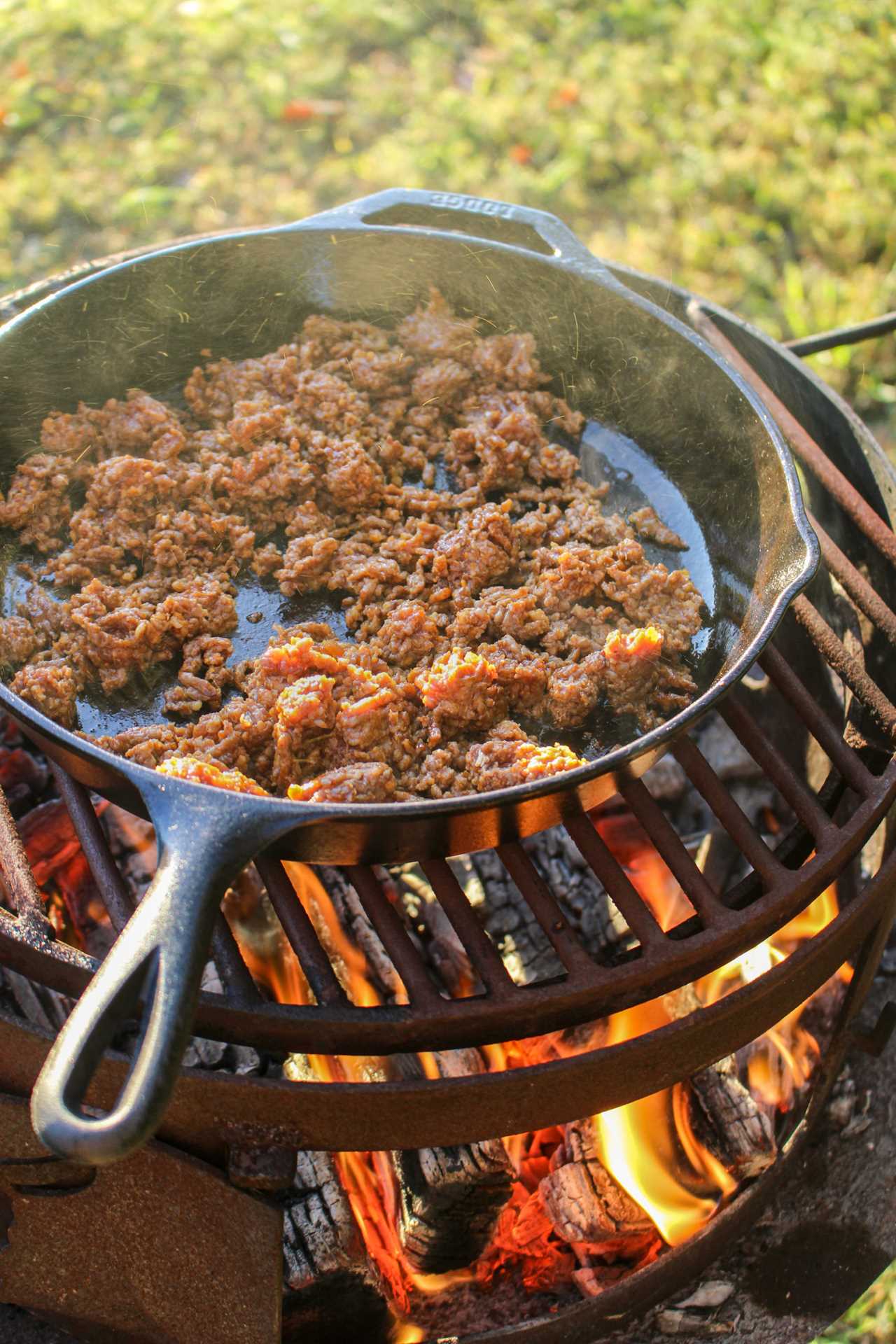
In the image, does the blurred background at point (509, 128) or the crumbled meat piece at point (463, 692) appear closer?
the crumbled meat piece at point (463, 692)

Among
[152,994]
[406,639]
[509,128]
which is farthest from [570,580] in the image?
[509,128]

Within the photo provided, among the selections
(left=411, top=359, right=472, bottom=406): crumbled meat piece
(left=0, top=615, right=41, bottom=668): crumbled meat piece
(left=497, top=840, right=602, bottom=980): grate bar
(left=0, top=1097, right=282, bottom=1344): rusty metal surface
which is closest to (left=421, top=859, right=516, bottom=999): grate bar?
(left=497, top=840, right=602, bottom=980): grate bar

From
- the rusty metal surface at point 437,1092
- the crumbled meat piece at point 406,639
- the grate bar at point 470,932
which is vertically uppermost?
the crumbled meat piece at point 406,639

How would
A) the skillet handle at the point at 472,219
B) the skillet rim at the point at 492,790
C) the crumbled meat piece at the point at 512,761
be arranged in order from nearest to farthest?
the skillet rim at the point at 492,790 → the crumbled meat piece at the point at 512,761 → the skillet handle at the point at 472,219

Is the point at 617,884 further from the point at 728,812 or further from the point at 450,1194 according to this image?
the point at 450,1194

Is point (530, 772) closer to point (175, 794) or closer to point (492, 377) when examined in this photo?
point (175, 794)

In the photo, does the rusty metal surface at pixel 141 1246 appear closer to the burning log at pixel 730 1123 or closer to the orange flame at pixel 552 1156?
the orange flame at pixel 552 1156

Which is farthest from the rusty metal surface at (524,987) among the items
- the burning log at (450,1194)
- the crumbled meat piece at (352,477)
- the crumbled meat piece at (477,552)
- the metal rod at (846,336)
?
the metal rod at (846,336)
